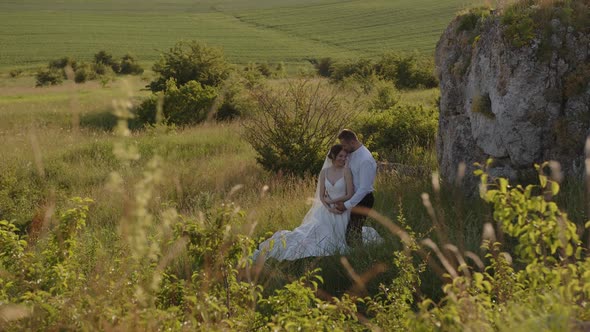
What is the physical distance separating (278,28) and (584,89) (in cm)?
7178

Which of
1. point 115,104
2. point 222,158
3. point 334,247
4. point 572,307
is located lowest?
point 222,158

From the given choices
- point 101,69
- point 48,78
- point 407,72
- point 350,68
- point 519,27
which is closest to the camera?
point 519,27

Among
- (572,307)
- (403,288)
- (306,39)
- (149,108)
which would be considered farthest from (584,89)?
(306,39)

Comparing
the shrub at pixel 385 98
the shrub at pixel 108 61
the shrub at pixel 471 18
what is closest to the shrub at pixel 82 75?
the shrub at pixel 108 61

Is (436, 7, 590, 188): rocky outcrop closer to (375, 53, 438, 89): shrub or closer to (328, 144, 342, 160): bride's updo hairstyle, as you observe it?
(328, 144, 342, 160): bride's updo hairstyle

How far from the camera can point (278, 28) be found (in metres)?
78.4

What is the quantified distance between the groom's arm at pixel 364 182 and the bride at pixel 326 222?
17 centimetres

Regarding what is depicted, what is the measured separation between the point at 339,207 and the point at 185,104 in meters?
14.8

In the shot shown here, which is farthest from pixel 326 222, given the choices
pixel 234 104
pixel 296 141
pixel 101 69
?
pixel 101 69

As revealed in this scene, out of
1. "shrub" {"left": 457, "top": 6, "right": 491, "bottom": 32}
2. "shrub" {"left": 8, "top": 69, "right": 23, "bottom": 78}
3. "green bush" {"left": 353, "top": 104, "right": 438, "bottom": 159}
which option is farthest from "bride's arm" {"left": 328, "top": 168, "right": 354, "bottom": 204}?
"shrub" {"left": 8, "top": 69, "right": 23, "bottom": 78}

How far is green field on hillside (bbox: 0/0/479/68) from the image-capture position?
61531 mm

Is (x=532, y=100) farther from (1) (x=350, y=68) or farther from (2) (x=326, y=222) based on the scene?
(1) (x=350, y=68)

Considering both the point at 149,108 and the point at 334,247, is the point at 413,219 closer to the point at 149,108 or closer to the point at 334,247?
the point at 334,247

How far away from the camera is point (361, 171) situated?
26.8 ft
